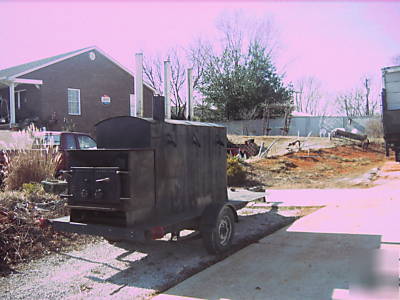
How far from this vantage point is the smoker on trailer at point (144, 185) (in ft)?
14.5

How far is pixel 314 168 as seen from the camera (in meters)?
16.4

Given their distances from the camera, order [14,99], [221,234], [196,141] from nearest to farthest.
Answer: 1. [221,234]
2. [196,141]
3. [14,99]

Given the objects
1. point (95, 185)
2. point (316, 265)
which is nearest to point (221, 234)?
point (316, 265)

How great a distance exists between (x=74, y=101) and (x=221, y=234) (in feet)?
68.8

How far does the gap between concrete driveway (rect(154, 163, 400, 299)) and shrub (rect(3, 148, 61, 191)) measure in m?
4.54

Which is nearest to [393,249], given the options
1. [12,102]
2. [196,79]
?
[12,102]

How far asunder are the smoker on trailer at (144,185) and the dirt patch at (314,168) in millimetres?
7484

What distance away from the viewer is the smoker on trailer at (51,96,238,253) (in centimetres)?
442

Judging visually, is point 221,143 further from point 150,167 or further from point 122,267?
point 122,267

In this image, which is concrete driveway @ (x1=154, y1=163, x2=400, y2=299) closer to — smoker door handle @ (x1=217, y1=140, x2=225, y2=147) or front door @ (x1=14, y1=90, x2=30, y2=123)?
smoker door handle @ (x1=217, y1=140, x2=225, y2=147)

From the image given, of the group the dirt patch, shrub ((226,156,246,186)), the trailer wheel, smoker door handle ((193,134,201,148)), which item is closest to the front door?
the dirt patch

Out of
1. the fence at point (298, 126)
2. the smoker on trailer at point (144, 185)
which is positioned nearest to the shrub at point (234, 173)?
the smoker on trailer at point (144, 185)

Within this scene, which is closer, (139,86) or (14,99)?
(139,86)

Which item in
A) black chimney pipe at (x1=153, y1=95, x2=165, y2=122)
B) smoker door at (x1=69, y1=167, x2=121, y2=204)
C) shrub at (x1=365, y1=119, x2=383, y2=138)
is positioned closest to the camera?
smoker door at (x1=69, y1=167, x2=121, y2=204)
